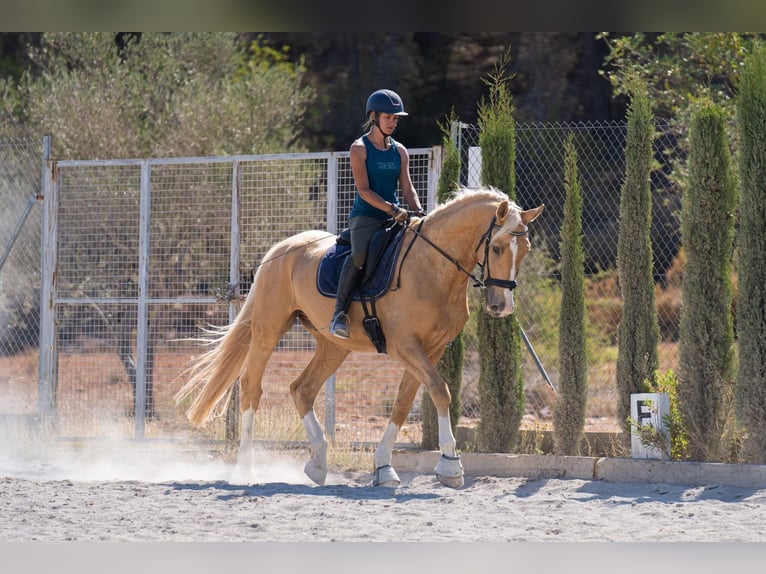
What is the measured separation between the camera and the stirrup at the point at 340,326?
818 centimetres

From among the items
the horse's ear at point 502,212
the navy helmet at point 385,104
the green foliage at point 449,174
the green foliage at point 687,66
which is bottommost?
the horse's ear at point 502,212

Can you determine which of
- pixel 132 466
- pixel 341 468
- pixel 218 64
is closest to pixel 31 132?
pixel 218 64

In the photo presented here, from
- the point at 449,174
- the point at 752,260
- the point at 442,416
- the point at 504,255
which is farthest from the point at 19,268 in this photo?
the point at 752,260

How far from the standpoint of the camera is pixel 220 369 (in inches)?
376

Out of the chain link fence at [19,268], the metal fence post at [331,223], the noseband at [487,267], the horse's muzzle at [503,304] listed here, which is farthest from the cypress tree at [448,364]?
the chain link fence at [19,268]

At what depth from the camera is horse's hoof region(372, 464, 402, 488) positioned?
317 inches

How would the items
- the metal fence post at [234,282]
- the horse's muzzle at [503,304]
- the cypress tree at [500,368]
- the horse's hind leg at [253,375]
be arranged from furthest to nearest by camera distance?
the metal fence post at [234,282], the cypress tree at [500,368], the horse's hind leg at [253,375], the horse's muzzle at [503,304]

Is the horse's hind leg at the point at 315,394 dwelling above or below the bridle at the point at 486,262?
below

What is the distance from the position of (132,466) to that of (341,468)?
2.13m

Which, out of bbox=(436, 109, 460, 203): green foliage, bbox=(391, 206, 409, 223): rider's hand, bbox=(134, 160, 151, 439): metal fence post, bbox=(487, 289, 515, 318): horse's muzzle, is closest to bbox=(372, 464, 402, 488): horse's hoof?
bbox=(487, 289, 515, 318): horse's muzzle

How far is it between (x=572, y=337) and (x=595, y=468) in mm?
1215

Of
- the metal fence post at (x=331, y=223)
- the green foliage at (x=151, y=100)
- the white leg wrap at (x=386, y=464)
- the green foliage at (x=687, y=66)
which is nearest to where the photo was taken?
the white leg wrap at (x=386, y=464)

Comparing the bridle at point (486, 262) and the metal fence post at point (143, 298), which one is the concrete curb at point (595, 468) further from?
the metal fence post at point (143, 298)

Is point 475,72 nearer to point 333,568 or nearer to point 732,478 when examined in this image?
point 732,478
